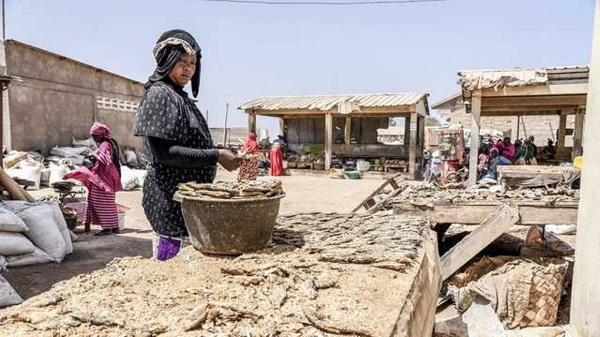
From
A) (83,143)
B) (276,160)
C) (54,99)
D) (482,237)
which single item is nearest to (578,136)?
(482,237)

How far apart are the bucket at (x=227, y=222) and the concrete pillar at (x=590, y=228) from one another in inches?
98.2

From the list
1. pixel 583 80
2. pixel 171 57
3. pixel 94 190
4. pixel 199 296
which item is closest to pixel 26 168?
pixel 94 190

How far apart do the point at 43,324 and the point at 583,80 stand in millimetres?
7313

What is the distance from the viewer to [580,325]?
323 cm

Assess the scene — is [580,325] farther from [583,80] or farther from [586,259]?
[583,80]

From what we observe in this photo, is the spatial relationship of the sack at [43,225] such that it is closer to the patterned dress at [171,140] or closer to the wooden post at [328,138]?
the patterned dress at [171,140]

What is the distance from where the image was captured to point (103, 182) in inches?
224

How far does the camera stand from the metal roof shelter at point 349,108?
14055 mm

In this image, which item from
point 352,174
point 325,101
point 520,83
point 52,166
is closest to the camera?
point 520,83

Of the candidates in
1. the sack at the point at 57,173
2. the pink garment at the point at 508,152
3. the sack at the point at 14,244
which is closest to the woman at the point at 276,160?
the sack at the point at 57,173

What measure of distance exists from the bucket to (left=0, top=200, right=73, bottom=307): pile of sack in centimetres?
292

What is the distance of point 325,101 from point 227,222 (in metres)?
13.7

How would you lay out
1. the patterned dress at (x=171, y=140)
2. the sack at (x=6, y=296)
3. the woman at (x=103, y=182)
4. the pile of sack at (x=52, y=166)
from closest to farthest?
the patterned dress at (x=171, y=140) → the sack at (x=6, y=296) → the woman at (x=103, y=182) → the pile of sack at (x=52, y=166)

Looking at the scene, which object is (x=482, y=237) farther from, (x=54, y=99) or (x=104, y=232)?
(x=54, y=99)
